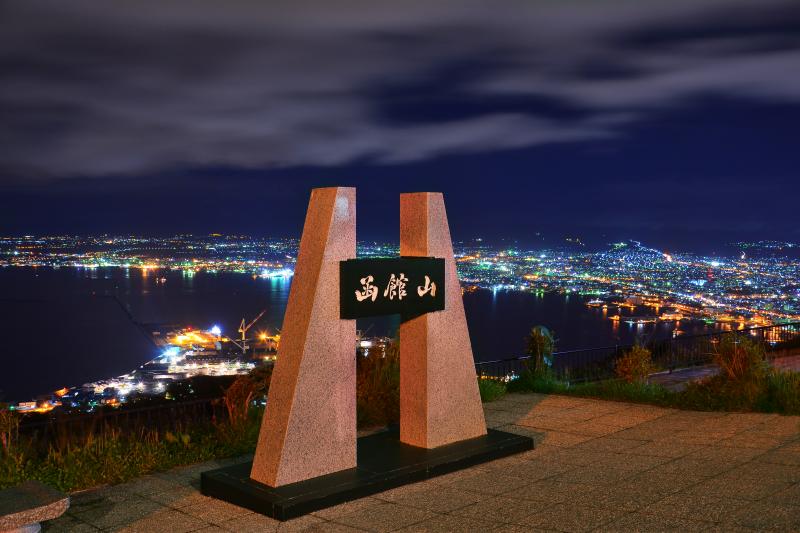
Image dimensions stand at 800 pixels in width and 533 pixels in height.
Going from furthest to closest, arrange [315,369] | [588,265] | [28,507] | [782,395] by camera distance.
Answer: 1. [588,265]
2. [782,395]
3. [315,369]
4. [28,507]

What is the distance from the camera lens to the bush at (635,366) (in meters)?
13.5

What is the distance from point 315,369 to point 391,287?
4.39 feet

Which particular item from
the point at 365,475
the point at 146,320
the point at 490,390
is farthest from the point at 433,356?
the point at 146,320

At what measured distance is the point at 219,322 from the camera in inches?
3108

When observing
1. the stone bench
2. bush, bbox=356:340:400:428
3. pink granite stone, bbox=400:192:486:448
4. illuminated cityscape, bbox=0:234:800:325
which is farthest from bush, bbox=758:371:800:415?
illuminated cityscape, bbox=0:234:800:325

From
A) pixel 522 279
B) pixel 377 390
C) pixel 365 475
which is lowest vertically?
pixel 365 475

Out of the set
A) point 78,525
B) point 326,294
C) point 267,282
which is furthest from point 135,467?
point 267,282

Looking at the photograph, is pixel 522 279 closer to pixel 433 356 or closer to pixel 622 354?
pixel 622 354

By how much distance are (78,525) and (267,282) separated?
113 metres

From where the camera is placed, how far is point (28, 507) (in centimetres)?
558

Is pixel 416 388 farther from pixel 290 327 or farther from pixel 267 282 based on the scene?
pixel 267 282

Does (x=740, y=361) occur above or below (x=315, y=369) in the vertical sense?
below

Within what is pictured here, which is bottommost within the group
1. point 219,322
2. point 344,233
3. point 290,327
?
point 219,322

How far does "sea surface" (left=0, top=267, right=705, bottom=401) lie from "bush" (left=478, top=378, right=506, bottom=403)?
22363 mm
